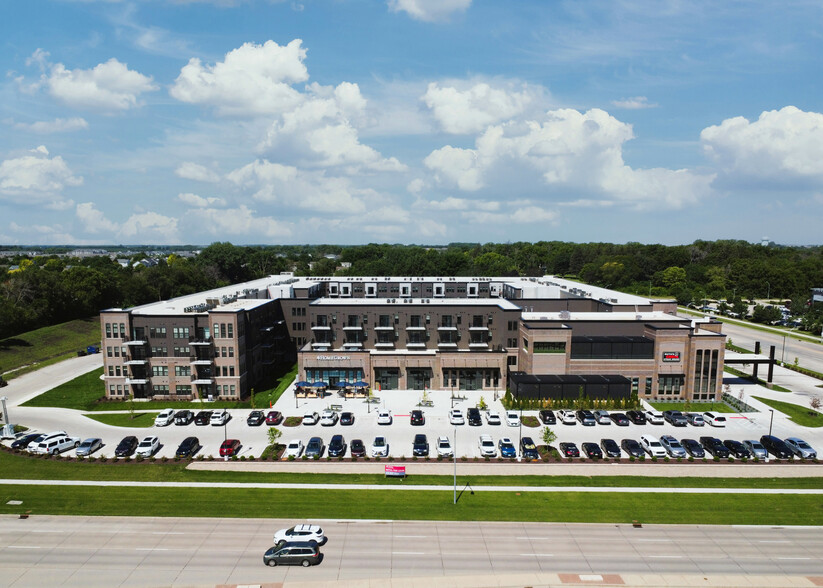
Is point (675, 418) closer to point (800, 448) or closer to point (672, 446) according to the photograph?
point (672, 446)

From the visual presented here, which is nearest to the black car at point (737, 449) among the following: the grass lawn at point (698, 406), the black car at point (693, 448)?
the black car at point (693, 448)

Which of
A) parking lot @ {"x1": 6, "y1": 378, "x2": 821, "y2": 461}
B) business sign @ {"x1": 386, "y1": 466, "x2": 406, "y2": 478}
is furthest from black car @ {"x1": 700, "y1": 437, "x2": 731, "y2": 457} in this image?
business sign @ {"x1": 386, "y1": 466, "x2": 406, "y2": 478}

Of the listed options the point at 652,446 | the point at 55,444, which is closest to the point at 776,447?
the point at 652,446

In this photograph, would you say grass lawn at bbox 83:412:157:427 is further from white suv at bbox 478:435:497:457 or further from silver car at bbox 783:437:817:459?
silver car at bbox 783:437:817:459

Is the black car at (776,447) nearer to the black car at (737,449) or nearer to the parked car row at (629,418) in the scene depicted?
the black car at (737,449)

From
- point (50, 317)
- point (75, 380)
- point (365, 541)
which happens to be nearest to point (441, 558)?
point (365, 541)
